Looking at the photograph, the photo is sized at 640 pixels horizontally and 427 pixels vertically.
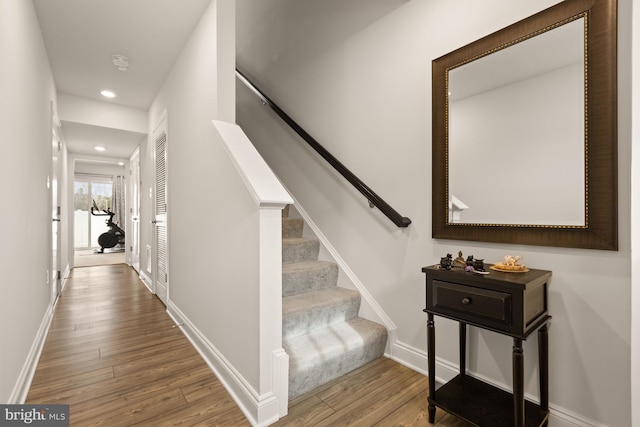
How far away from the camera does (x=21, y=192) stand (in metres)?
1.76

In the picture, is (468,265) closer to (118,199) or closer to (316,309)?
(316,309)

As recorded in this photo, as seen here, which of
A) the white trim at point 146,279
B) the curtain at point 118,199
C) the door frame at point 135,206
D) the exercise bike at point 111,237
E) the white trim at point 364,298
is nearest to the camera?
the white trim at point 364,298

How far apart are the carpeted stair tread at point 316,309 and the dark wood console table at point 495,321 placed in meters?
0.78

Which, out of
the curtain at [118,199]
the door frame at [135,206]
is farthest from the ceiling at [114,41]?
the curtain at [118,199]

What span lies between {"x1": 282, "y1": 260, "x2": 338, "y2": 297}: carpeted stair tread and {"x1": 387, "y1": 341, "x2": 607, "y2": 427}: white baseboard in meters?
0.69

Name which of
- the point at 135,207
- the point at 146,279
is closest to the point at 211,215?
the point at 146,279

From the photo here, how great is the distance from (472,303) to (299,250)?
5.06ft

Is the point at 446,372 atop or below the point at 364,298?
below

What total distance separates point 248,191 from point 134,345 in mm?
1761

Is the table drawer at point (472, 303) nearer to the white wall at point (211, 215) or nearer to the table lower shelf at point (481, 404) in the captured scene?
the table lower shelf at point (481, 404)

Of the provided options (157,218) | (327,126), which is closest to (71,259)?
(157,218)

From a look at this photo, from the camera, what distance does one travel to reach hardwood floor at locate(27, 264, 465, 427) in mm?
1532

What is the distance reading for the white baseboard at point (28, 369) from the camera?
1.60m

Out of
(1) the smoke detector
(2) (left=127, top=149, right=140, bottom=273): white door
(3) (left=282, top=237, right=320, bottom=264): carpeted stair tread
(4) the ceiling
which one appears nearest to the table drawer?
(3) (left=282, top=237, right=320, bottom=264): carpeted stair tread
